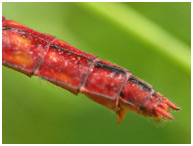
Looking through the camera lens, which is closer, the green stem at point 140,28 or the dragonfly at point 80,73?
the dragonfly at point 80,73

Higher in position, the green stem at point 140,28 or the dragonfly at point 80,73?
the green stem at point 140,28

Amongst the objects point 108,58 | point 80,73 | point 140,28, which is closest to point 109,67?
point 80,73

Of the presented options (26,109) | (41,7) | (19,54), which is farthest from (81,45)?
(19,54)

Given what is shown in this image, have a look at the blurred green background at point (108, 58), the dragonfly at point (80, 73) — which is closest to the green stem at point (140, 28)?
the blurred green background at point (108, 58)

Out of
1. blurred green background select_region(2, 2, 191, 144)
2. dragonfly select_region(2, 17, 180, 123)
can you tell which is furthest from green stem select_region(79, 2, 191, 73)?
dragonfly select_region(2, 17, 180, 123)

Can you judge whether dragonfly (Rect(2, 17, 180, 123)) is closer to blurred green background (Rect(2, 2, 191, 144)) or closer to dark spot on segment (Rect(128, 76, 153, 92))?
dark spot on segment (Rect(128, 76, 153, 92))

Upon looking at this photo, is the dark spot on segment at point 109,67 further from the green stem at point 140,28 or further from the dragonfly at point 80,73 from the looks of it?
the green stem at point 140,28
